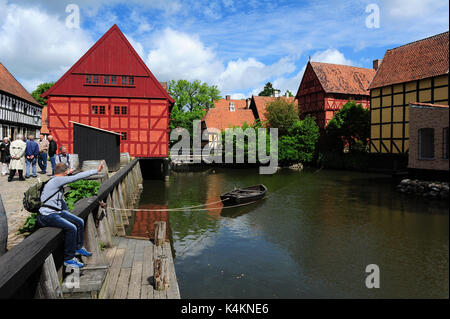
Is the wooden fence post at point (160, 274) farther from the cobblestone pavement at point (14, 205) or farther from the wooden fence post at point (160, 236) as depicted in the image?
the wooden fence post at point (160, 236)

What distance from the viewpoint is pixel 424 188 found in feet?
6.69

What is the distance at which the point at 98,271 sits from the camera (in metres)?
6.19

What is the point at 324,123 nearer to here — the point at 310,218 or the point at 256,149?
the point at 256,149

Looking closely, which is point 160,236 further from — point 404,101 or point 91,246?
point 404,101

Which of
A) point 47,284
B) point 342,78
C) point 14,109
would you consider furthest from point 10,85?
point 342,78

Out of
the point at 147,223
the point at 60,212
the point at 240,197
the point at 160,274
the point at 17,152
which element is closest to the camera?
the point at 60,212

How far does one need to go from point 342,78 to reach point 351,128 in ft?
39.4

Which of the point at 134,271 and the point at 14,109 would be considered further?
the point at 14,109

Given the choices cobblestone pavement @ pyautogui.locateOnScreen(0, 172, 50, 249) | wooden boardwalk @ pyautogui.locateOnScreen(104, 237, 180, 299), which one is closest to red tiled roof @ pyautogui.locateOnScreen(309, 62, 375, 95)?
cobblestone pavement @ pyautogui.locateOnScreen(0, 172, 50, 249)

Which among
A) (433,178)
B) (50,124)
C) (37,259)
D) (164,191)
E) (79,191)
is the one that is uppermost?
(50,124)

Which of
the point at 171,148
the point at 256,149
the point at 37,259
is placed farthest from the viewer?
the point at 171,148

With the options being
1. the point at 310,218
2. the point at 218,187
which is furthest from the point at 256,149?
the point at 310,218
